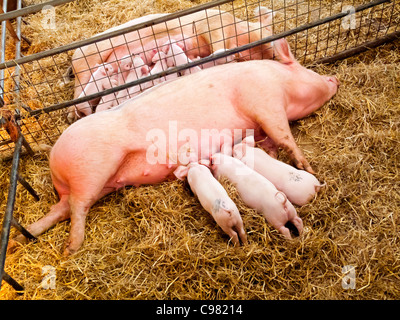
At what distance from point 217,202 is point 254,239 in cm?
40

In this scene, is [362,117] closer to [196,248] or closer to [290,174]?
[290,174]

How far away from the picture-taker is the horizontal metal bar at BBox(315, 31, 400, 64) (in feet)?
13.4

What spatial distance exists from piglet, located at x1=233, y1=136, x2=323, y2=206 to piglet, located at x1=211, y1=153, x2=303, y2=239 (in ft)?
0.36

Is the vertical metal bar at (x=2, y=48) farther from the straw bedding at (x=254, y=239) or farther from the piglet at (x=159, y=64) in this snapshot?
the piglet at (x=159, y=64)

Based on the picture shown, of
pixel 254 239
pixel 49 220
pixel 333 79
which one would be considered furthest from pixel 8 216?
pixel 333 79

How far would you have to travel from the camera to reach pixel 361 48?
4105 mm

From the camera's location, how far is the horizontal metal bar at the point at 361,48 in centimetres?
409

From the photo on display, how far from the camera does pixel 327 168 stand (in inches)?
119

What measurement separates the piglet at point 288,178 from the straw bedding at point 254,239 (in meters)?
0.10

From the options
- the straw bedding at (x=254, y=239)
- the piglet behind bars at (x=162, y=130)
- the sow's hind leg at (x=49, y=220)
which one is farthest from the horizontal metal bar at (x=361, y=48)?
the sow's hind leg at (x=49, y=220)

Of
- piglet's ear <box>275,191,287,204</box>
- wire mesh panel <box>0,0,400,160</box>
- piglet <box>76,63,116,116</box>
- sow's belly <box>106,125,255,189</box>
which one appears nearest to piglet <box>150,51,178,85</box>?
wire mesh panel <box>0,0,400,160</box>
